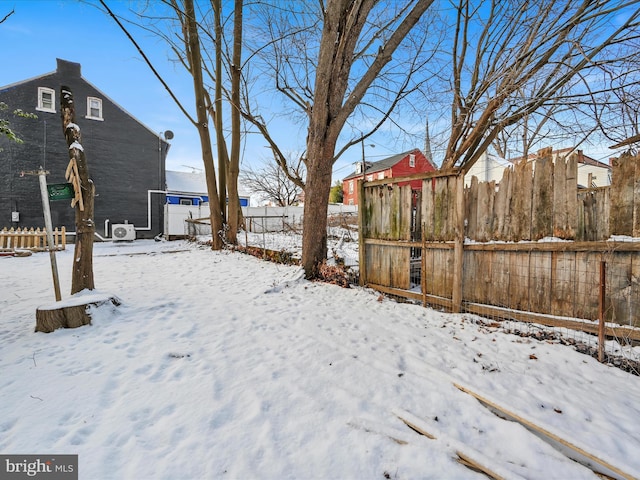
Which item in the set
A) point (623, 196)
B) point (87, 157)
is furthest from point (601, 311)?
point (87, 157)

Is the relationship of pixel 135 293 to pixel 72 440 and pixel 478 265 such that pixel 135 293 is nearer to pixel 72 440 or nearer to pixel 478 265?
pixel 72 440

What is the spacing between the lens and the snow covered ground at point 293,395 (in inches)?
62.2

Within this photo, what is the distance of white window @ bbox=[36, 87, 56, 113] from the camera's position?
538 inches

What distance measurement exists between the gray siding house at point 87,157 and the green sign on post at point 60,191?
11746 mm

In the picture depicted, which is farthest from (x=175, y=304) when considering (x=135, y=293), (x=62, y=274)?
(x=62, y=274)

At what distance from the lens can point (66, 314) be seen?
3.18 metres

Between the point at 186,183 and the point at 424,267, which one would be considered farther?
the point at 186,183

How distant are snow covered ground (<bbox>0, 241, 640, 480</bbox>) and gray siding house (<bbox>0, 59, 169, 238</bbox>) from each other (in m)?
13.5

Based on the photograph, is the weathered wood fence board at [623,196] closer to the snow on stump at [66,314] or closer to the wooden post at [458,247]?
the wooden post at [458,247]

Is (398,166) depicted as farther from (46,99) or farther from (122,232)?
(46,99)

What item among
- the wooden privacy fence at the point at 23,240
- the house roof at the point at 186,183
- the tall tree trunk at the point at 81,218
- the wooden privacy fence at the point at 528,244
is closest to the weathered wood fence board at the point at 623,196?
the wooden privacy fence at the point at 528,244

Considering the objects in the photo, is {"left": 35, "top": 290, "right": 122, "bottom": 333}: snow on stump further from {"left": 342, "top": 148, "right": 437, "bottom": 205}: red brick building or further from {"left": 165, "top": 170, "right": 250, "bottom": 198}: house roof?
{"left": 342, "top": 148, "right": 437, "bottom": 205}: red brick building

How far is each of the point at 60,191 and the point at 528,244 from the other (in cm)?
591

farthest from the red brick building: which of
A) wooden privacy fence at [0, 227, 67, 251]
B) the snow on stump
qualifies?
the snow on stump
